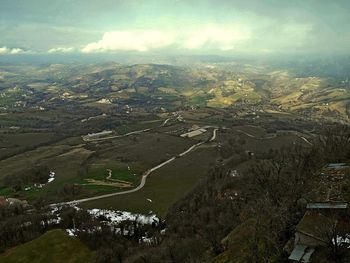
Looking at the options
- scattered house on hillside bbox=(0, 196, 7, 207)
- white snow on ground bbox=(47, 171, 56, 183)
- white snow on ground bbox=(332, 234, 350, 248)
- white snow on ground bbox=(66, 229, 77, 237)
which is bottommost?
white snow on ground bbox=(47, 171, 56, 183)

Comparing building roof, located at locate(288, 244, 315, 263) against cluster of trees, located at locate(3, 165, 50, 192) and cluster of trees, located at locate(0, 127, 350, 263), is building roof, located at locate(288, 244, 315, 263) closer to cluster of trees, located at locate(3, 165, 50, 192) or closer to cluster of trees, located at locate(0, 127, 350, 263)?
cluster of trees, located at locate(0, 127, 350, 263)

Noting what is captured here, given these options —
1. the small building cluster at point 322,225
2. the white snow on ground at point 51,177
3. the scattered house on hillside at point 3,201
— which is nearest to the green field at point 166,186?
the scattered house on hillside at point 3,201

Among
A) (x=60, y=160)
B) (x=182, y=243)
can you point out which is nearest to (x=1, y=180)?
(x=60, y=160)

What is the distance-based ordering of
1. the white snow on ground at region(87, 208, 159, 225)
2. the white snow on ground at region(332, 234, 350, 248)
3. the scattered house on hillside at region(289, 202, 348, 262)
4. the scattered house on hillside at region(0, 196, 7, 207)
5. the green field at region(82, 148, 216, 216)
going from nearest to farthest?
the white snow on ground at region(332, 234, 350, 248), the scattered house on hillside at region(289, 202, 348, 262), the white snow on ground at region(87, 208, 159, 225), the green field at region(82, 148, 216, 216), the scattered house on hillside at region(0, 196, 7, 207)

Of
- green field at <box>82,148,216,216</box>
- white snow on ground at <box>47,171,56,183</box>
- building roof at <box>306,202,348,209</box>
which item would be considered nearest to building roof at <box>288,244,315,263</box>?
building roof at <box>306,202,348,209</box>

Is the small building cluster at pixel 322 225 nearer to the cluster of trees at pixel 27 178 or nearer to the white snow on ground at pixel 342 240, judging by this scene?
the white snow on ground at pixel 342 240

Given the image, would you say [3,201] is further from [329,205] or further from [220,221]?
[329,205]
